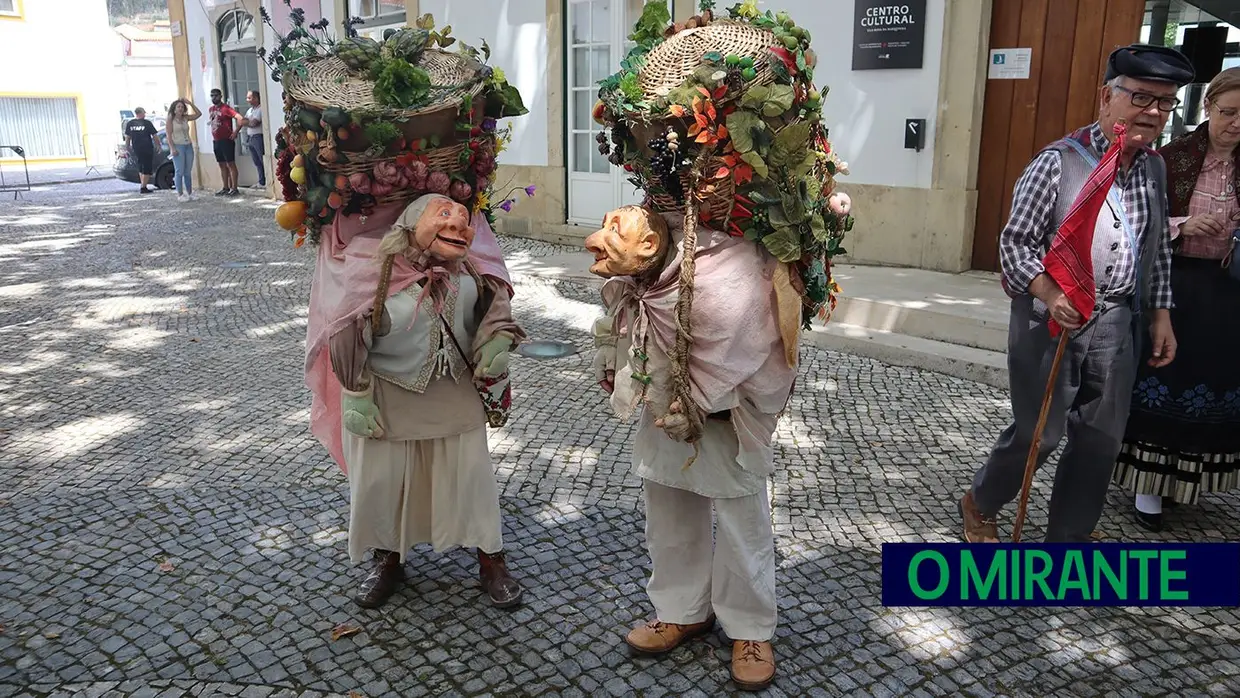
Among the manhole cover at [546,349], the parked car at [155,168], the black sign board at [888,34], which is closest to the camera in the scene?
the manhole cover at [546,349]

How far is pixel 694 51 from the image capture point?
8.47ft

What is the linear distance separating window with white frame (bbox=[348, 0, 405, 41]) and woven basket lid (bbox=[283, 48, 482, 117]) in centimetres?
1079

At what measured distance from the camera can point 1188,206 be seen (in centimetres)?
362

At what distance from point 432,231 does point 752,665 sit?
1.72m

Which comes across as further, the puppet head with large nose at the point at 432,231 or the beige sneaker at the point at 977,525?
the beige sneaker at the point at 977,525

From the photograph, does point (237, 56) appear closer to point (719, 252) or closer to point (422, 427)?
point (422, 427)

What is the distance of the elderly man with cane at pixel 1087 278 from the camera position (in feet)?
9.69

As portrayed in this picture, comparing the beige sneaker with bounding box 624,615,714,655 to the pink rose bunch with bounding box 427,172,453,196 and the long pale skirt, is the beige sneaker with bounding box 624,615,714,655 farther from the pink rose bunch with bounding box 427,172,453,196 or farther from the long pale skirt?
the pink rose bunch with bounding box 427,172,453,196

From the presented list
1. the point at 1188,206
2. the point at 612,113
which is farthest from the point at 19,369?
the point at 1188,206

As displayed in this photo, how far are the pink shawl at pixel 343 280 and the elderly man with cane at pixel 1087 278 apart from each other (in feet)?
6.12

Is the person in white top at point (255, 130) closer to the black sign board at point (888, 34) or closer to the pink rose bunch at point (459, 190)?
the black sign board at point (888, 34)

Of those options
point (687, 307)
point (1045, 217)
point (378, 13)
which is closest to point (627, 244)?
point (687, 307)

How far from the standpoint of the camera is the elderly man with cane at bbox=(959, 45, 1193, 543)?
116 inches

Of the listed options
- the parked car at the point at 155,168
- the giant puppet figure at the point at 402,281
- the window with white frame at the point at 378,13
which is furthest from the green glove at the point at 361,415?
the parked car at the point at 155,168
